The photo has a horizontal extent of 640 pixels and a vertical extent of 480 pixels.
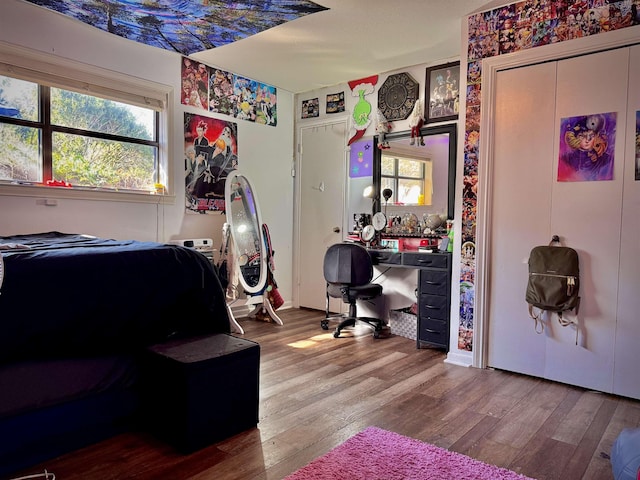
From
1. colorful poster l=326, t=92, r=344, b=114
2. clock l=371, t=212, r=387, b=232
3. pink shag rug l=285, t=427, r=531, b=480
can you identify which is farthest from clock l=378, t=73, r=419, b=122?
pink shag rug l=285, t=427, r=531, b=480

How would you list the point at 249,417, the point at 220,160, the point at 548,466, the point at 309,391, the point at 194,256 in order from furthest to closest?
the point at 220,160 < the point at 309,391 < the point at 194,256 < the point at 249,417 < the point at 548,466

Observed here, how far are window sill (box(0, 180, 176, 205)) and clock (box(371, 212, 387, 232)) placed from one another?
6.41 ft

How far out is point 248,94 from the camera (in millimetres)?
4957

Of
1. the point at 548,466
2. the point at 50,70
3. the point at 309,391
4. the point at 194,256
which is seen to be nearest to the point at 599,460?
the point at 548,466

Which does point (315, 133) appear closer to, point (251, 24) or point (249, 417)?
point (251, 24)

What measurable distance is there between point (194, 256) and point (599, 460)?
85.7 inches

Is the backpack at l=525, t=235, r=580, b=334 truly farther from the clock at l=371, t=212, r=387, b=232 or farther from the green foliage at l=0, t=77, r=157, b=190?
the green foliage at l=0, t=77, r=157, b=190

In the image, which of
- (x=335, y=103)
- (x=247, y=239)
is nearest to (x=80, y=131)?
(x=247, y=239)

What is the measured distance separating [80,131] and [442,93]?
10.4 ft

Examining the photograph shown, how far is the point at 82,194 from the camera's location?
11.9ft

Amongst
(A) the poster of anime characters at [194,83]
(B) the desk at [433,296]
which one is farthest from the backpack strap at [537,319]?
(A) the poster of anime characters at [194,83]

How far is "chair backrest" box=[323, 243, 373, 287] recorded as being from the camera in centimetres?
402

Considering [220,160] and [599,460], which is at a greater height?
[220,160]

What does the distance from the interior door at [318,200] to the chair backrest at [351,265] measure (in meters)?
1.03
